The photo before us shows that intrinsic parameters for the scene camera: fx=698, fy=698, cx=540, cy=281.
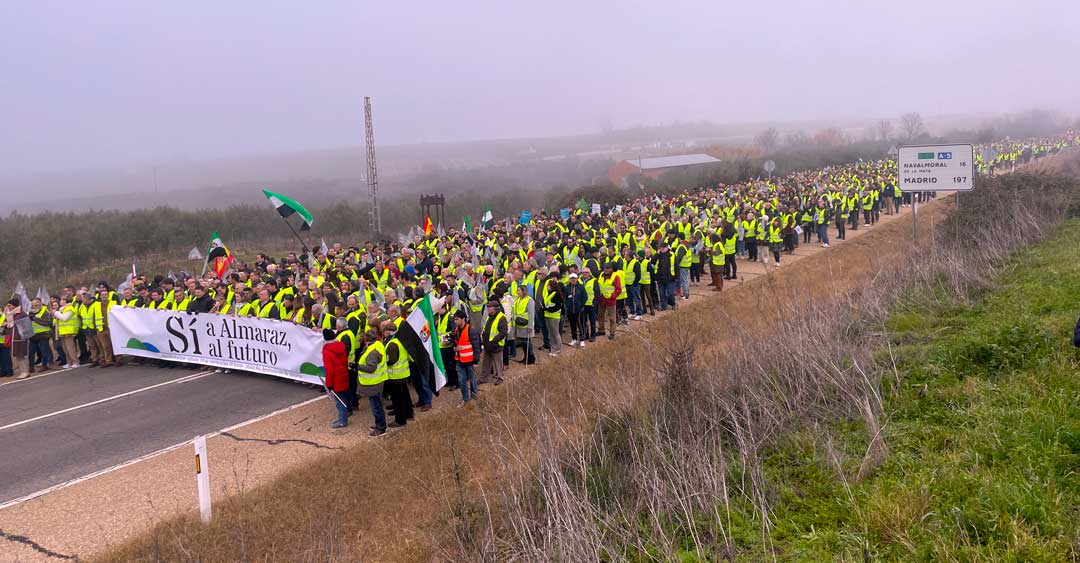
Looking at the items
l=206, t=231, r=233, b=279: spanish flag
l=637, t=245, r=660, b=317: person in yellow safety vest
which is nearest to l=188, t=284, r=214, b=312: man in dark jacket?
l=206, t=231, r=233, b=279: spanish flag

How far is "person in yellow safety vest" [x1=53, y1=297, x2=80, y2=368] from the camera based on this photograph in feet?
49.0

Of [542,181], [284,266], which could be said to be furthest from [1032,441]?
[542,181]

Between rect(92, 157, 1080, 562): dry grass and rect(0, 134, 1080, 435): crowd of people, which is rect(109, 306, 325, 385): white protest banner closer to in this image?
rect(0, 134, 1080, 435): crowd of people

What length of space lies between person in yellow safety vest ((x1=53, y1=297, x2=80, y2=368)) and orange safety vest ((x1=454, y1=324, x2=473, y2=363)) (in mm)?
9705

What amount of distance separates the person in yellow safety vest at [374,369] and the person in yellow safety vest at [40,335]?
9.62 m

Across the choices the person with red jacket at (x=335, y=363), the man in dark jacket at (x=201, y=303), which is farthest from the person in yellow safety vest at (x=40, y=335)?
the person with red jacket at (x=335, y=363)

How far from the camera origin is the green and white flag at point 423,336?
10469 mm

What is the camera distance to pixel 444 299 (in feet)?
41.1

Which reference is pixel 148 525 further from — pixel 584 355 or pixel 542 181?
pixel 542 181

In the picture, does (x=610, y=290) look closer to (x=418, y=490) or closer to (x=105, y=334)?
(x=418, y=490)

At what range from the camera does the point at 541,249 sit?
64.8ft

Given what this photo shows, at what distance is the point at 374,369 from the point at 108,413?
17.9 ft

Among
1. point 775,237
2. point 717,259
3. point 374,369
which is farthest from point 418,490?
point 775,237

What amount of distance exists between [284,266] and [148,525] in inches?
506
